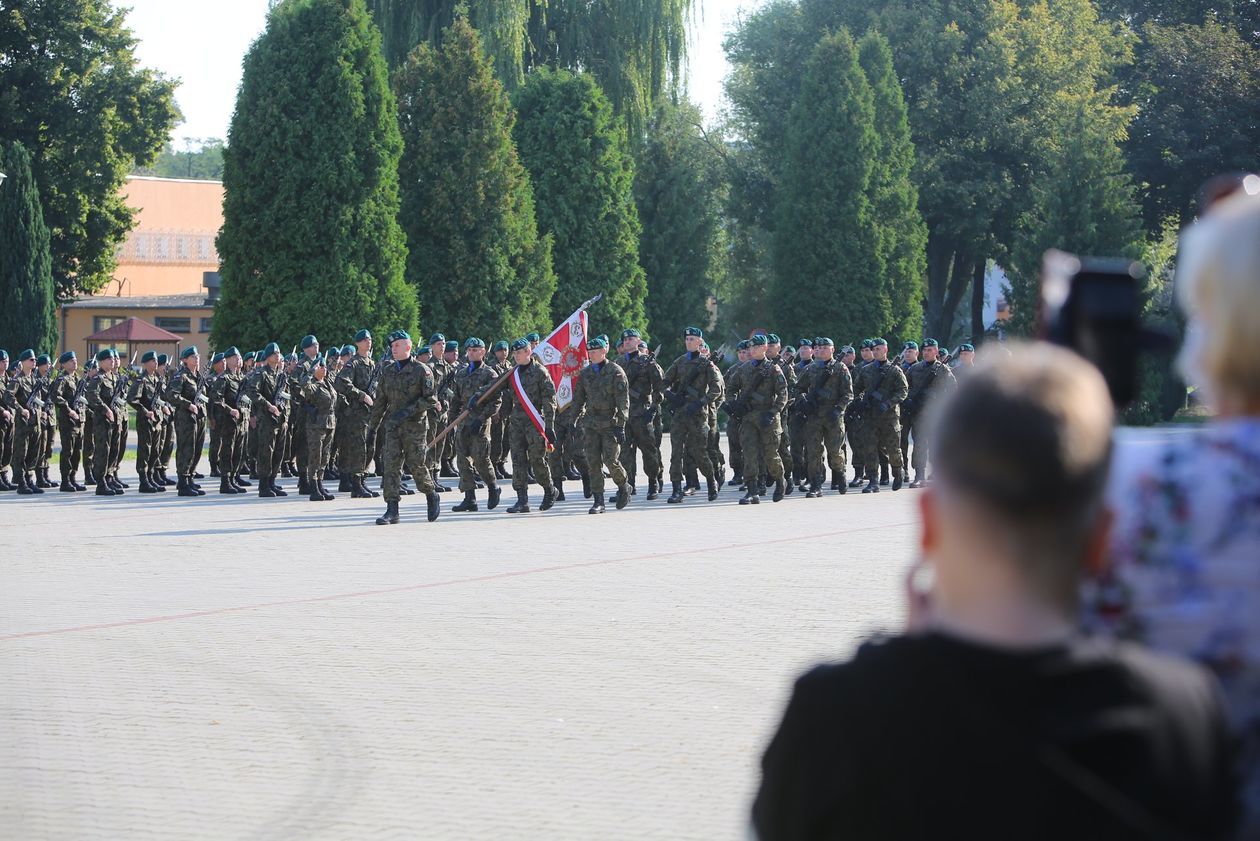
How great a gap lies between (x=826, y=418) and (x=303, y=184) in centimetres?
1489

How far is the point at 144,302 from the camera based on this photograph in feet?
219

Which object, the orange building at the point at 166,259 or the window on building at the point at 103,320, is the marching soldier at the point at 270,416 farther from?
the window on building at the point at 103,320

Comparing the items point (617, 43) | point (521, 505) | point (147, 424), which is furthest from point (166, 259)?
point (521, 505)

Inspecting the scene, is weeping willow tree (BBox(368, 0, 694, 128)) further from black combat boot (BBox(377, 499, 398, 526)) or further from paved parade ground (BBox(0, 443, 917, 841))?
paved parade ground (BBox(0, 443, 917, 841))

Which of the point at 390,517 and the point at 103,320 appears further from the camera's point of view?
the point at 103,320

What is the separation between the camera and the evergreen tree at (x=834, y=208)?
1759 inches

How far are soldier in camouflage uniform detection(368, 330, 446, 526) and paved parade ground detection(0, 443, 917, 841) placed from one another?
33.7 inches

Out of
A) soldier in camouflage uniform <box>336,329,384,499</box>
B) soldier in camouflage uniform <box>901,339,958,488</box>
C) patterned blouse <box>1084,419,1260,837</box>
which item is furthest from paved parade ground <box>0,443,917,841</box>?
soldier in camouflage uniform <box>901,339,958,488</box>

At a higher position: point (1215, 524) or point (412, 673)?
point (1215, 524)

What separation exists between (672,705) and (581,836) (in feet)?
7.11

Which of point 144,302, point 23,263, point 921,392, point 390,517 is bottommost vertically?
point 390,517

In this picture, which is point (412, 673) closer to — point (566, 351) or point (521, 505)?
point (521, 505)

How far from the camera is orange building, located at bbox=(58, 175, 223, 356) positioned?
217 ft

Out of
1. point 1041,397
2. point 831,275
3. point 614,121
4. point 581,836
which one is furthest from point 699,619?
point 831,275
